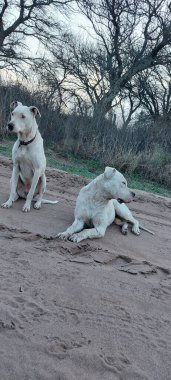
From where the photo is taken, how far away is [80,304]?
3396mm

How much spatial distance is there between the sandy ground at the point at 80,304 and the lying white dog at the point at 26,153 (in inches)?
14.4

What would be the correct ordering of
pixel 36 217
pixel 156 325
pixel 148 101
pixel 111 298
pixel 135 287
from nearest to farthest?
pixel 156 325 < pixel 111 298 < pixel 135 287 < pixel 36 217 < pixel 148 101

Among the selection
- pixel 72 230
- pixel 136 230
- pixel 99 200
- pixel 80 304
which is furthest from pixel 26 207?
pixel 80 304

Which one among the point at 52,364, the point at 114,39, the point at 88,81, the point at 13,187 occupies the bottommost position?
the point at 52,364

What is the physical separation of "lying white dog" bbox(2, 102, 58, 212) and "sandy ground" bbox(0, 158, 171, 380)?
0.37 m

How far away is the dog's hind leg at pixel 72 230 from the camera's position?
4.90m

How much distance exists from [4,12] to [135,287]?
68.6 feet

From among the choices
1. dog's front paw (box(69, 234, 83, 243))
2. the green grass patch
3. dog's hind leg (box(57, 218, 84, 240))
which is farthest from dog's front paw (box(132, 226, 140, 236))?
the green grass patch

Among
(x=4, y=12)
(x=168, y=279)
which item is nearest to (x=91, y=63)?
(x=4, y=12)

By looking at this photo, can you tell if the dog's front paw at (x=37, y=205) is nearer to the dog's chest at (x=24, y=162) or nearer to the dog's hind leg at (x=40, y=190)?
the dog's hind leg at (x=40, y=190)

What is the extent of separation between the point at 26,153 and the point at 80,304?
9.50 feet

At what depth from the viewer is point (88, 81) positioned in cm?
2309

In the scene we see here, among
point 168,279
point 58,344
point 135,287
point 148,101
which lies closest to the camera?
point 58,344

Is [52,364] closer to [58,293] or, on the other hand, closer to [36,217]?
[58,293]
